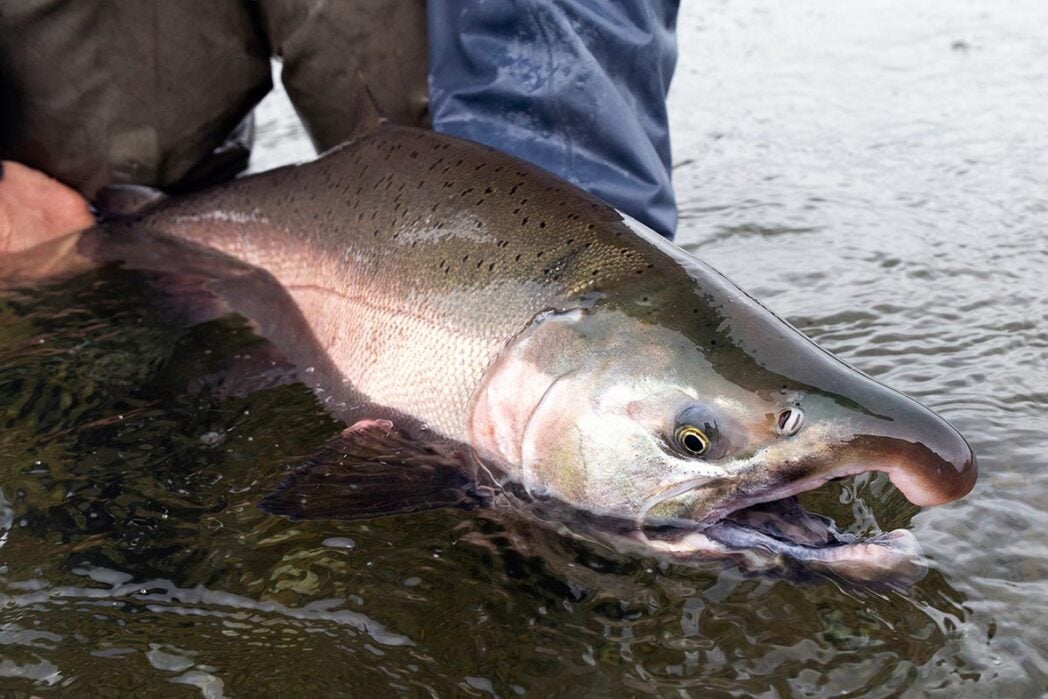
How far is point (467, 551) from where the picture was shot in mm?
1984

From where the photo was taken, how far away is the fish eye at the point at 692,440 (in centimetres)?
176

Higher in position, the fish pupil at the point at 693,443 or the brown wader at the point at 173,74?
the brown wader at the point at 173,74

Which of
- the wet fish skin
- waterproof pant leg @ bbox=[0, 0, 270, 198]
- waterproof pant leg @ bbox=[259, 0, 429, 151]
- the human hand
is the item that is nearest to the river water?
the wet fish skin

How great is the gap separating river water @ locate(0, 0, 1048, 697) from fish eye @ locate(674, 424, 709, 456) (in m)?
0.21

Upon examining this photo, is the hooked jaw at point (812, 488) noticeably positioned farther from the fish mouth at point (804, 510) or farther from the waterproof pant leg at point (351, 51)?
the waterproof pant leg at point (351, 51)

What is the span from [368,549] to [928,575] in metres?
0.99

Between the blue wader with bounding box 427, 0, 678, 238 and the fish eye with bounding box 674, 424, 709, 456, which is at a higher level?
the blue wader with bounding box 427, 0, 678, 238

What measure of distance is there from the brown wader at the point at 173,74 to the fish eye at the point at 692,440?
176 cm

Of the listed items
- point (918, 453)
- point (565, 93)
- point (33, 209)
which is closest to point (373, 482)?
point (918, 453)

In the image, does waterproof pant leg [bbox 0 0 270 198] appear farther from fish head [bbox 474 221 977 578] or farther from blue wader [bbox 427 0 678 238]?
fish head [bbox 474 221 977 578]

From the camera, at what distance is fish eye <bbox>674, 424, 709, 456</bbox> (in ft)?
5.77

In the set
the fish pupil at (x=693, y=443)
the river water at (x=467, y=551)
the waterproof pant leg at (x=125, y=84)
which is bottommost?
the river water at (x=467, y=551)

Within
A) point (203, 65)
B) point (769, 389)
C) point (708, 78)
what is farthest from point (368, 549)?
point (708, 78)

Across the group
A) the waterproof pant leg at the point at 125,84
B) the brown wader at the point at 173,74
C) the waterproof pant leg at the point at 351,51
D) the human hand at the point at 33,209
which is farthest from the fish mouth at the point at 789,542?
the human hand at the point at 33,209
